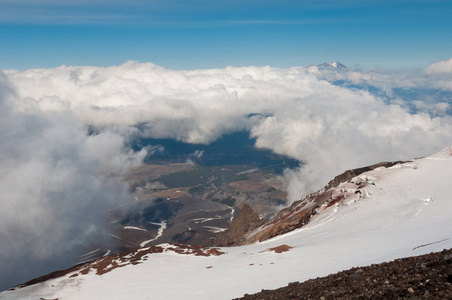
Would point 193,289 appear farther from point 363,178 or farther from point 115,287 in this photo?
point 363,178

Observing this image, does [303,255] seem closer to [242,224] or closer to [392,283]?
[392,283]

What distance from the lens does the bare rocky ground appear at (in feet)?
49.4

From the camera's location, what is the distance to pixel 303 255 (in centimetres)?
4359

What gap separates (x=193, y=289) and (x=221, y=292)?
6120mm

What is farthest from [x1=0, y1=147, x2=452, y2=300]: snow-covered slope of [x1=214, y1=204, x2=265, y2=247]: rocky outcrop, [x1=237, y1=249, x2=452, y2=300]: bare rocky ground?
[x1=214, y1=204, x2=265, y2=247]: rocky outcrop

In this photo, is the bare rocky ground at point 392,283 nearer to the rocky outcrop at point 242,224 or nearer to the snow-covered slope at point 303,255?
the snow-covered slope at point 303,255

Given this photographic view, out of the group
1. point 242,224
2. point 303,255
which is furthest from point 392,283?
point 242,224

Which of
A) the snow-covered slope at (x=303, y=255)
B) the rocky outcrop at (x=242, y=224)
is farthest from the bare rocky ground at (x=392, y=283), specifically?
the rocky outcrop at (x=242, y=224)

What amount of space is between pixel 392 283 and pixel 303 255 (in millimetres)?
27219

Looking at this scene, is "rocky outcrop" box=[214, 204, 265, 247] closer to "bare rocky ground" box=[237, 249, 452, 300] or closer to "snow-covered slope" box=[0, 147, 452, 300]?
"snow-covered slope" box=[0, 147, 452, 300]

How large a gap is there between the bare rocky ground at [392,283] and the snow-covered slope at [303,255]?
8.36 meters

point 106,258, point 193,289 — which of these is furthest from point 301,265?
point 106,258

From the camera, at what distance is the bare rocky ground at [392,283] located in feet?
49.4

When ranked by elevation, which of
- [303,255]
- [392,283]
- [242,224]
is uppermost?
[242,224]
